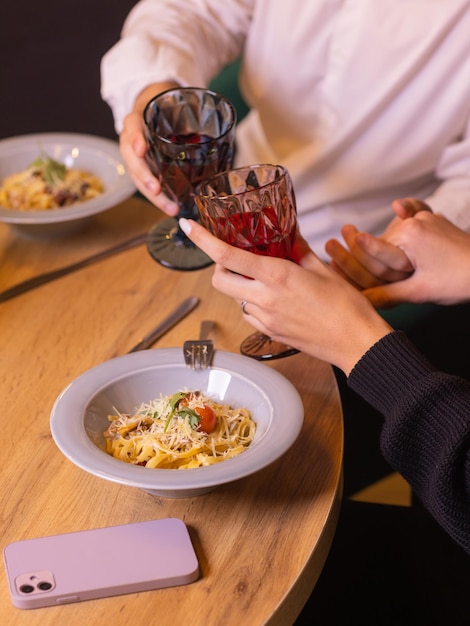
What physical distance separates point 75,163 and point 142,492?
86 centimetres

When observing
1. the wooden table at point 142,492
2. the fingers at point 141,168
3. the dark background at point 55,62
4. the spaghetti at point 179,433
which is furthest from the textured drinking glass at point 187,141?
the dark background at point 55,62

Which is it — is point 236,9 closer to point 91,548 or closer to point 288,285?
point 288,285

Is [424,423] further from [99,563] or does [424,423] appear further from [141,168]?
[141,168]

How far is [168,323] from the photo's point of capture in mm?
1189

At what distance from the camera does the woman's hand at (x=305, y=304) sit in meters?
1.00

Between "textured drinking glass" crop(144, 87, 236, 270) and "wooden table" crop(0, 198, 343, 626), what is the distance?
0.13m

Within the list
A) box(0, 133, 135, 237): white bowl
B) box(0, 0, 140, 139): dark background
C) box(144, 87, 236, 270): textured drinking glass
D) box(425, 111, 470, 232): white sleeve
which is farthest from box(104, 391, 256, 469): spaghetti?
box(0, 0, 140, 139): dark background

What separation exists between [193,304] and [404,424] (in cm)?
42

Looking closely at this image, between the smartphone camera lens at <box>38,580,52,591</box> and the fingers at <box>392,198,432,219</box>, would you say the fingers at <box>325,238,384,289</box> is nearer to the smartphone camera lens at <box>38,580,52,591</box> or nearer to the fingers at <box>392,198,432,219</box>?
the fingers at <box>392,198,432,219</box>

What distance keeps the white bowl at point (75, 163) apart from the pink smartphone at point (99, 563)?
661 mm

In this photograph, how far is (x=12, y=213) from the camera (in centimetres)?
137

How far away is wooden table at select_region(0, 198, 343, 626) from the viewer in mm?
806

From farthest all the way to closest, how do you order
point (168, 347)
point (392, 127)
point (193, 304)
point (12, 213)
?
1. point (392, 127)
2. point (12, 213)
3. point (193, 304)
4. point (168, 347)

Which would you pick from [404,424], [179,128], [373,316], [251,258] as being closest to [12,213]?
[179,128]
